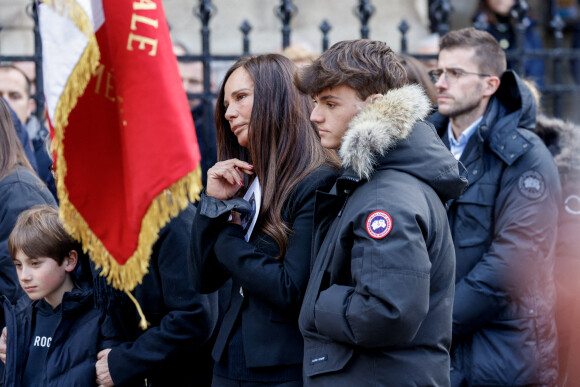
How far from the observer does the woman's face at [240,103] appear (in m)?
3.63

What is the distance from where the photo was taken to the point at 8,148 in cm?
438

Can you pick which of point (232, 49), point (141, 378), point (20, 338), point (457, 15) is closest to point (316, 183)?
point (141, 378)

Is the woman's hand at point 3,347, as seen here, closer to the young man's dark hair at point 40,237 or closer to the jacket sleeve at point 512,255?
the young man's dark hair at point 40,237

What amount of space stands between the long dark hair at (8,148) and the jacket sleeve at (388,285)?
86.1 inches

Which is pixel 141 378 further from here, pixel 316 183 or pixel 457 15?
pixel 457 15

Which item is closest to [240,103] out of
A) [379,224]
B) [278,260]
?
[278,260]

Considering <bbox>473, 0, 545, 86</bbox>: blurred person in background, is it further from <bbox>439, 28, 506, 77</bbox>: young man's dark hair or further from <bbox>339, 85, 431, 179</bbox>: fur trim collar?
<bbox>339, 85, 431, 179</bbox>: fur trim collar

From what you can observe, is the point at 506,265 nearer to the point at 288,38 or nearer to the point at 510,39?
the point at 288,38

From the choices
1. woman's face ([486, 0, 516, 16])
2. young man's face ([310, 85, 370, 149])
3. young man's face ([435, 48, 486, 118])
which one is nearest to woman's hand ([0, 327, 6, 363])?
young man's face ([310, 85, 370, 149])

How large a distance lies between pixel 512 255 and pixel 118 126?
2.12 metres

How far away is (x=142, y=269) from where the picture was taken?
2.91 metres

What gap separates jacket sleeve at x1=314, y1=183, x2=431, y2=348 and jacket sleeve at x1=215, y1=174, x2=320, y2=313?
1.39 ft

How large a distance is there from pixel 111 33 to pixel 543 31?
26.8 ft

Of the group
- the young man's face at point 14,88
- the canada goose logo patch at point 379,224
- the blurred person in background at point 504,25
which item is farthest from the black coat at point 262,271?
the blurred person in background at point 504,25
